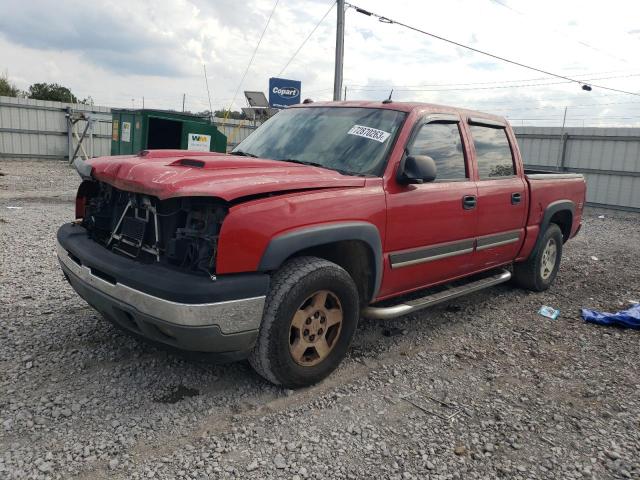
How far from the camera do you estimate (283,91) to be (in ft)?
54.7

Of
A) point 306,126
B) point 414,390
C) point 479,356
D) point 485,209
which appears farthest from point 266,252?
point 485,209

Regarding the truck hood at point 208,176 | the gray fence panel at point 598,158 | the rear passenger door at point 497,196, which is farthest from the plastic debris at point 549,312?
the gray fence panel at point 598,158

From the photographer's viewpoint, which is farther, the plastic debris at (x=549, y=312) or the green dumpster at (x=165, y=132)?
the green dumpster at (x=165, y=132)

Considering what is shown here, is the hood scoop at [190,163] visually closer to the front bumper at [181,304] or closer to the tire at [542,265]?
the front bumper at [181,304]

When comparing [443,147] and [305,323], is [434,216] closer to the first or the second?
[443,147]

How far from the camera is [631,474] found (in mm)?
2783

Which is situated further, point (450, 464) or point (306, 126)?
point (306, 126)

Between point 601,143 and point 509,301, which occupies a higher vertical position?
point 601,143

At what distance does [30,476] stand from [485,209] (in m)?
3.78

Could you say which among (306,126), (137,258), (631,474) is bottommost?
(631,474)

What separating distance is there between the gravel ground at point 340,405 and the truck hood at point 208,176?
0.98 m

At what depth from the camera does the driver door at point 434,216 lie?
3814 mm

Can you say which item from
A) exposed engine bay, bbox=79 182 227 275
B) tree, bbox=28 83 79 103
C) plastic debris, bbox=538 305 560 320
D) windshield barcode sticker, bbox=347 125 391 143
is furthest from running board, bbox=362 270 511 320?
tree, bbox=28 83 79 103

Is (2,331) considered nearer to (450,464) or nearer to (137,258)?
(137,258)
